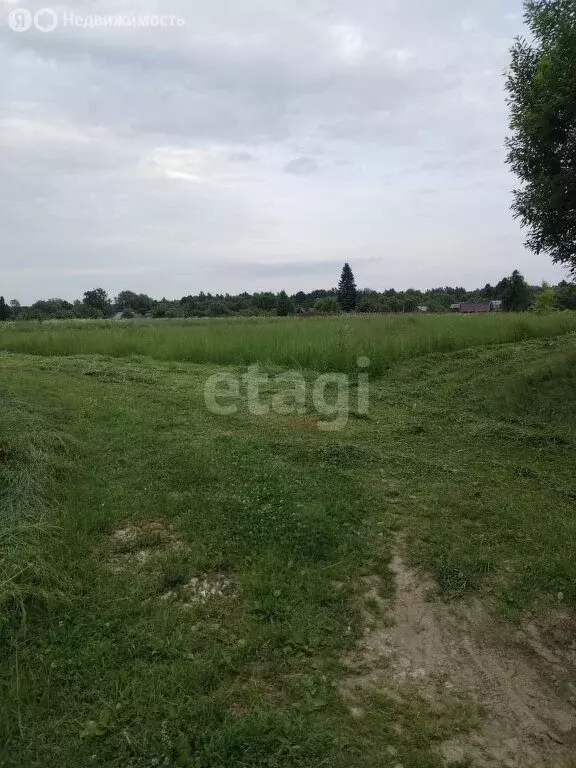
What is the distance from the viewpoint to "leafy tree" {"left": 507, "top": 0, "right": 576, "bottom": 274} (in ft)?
23.2

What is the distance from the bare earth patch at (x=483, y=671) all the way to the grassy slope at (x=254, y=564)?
12 cm

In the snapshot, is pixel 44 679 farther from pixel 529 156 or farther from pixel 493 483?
pixel 529 156

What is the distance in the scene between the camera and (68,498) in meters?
3.99

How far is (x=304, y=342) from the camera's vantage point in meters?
12.1

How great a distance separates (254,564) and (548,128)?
7.47 m

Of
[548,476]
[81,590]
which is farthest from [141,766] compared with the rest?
[548,476]

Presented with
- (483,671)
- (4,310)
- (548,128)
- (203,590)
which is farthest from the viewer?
(4,310)

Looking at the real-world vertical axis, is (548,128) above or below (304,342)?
above

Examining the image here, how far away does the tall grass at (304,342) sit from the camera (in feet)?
37.3

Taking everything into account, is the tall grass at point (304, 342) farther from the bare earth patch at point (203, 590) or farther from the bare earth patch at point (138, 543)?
the bare earth patch at point (203, 590)

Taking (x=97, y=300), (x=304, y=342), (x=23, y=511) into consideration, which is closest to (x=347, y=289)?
(x=97, y=300)

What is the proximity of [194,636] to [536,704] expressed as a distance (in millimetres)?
1571

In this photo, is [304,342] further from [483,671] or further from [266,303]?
[266,303]

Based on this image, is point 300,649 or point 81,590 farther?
point 81,590
